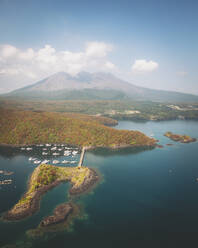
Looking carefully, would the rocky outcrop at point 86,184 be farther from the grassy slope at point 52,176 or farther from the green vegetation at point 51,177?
the grassy slope at point 52,176

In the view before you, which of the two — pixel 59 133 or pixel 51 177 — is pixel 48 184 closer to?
pixel 51 177

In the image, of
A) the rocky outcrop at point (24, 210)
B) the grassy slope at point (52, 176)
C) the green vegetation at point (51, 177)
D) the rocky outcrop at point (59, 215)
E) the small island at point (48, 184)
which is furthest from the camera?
the grassy slope at point (52, 176)

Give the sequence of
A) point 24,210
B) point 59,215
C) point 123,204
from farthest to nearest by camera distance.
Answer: point 123,204
point 24,210
point 59,215

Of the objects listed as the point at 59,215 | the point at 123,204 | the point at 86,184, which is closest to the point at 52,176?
the point at 86,184

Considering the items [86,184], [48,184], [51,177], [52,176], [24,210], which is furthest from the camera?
[52,176]

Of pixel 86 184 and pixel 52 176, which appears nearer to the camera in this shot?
pixel 86 184

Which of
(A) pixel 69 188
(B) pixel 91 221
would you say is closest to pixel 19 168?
(A) pixel 69 188

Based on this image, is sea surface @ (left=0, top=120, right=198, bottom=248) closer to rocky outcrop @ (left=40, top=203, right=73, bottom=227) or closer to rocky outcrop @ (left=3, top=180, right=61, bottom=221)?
rocky outcrop @ (left=3, top=180, right=61, bottom=221)

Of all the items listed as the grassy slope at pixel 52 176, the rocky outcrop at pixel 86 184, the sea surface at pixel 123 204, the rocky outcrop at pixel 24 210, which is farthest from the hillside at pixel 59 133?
the rocky outcrop at pixel 24 210
